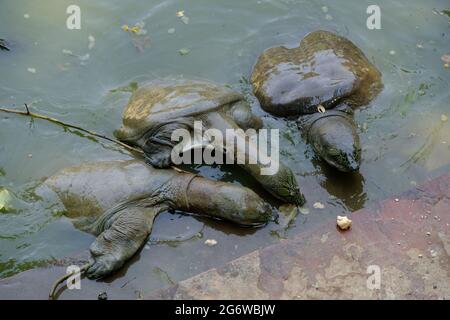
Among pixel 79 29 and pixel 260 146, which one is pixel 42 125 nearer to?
pixel 79 29

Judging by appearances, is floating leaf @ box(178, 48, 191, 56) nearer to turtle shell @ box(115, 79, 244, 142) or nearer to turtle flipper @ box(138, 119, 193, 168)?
turtle shell @ box(115, 79, 244, 142)

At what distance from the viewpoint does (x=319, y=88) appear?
19.5 ft

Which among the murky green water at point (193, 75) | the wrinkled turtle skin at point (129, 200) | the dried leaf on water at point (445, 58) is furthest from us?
the dried leaf on water at point (445, 58)

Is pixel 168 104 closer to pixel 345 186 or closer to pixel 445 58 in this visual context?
pixel 345 186

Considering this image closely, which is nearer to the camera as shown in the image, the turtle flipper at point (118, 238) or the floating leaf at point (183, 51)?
the turtle flipper at point (118, 238)

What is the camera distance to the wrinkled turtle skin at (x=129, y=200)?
484cm

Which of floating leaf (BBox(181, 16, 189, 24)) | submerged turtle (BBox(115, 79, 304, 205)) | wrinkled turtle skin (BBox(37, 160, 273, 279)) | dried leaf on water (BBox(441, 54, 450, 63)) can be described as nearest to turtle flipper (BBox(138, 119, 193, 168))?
submerged turtle (BBox(115, 79, 304, 205))

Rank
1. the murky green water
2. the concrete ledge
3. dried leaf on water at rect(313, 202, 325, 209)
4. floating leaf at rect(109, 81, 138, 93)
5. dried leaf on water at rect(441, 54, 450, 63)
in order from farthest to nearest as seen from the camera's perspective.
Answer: dried leaf on water at rect(441, 54, 450, 63) → floating leaf at rect(109, 81, 138, 93) → dried leaf on water at rect(313, 202, 325, 209) → the murky green water → the concrete ledge

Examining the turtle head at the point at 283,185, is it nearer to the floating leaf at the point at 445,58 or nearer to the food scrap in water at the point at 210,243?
the food scrap in water at the point at 210,243

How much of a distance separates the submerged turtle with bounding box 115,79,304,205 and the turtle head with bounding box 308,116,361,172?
0.54 meters

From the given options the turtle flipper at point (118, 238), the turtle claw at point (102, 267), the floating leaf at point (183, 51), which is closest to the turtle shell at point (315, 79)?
the floating leaf at point (183, 51)

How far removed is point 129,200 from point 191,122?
1013 millimetres

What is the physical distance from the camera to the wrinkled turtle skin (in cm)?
484

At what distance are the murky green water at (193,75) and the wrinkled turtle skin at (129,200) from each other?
0.14 m
